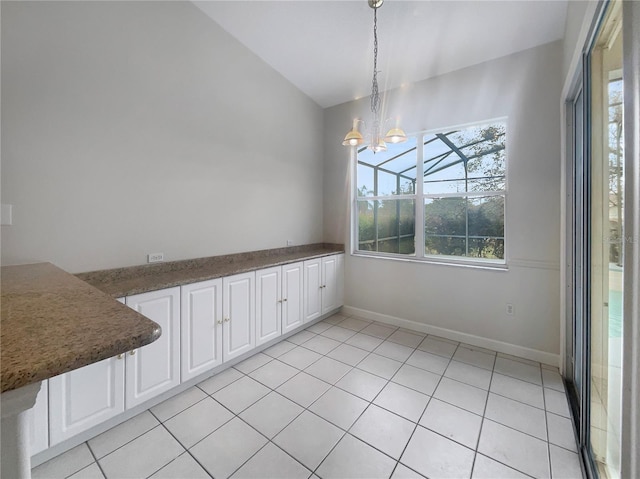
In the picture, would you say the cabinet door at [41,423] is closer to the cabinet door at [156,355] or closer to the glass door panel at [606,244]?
the cabinet door at [156,355]

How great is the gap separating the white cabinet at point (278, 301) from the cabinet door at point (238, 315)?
0.28ft

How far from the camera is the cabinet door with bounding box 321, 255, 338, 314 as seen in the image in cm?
346

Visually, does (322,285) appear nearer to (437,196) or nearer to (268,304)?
(268,304)

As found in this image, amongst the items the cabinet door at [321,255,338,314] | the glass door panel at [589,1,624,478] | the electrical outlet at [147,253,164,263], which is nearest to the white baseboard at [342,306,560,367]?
the cabinet door at [321,255,338,314]

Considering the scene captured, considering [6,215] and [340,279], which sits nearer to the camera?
[6,215]

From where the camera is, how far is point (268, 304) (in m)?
2.69

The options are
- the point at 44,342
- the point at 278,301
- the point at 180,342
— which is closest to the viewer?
the point at 44,342

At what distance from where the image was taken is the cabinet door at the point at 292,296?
2.88 metres

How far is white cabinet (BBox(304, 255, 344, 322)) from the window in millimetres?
491

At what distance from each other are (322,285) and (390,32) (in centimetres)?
276

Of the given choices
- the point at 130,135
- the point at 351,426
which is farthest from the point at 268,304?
the point at 130,135

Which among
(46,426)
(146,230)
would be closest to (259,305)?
(146,230)

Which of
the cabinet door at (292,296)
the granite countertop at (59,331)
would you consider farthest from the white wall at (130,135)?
the granite countertop at (59,331)

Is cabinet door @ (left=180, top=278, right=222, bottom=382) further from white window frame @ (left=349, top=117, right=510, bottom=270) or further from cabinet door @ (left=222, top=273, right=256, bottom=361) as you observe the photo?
white window frame @ (left=349, top=117, right=510, bottom=270)
